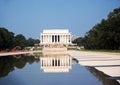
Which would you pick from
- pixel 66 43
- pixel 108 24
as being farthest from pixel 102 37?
pixel 66 43

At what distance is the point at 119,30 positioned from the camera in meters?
51.4

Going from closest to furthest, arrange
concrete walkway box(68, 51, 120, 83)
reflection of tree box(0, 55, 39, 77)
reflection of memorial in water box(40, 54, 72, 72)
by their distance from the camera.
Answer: concrete walkway box(68, 51, 120, 83)
reflection of tree box(0, 55, 39, 77)
reflection of memorial in water box(40, 54, 72, 72)

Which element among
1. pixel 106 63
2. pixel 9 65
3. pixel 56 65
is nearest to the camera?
pixel 106 63

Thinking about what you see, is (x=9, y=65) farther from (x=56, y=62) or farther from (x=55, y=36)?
(x=55, y=36)

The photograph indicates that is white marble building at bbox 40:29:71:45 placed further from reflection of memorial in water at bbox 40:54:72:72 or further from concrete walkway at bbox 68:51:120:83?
reflection of memorial in water at bbox 40:54:72:72

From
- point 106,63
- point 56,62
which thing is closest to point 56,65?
point 106,63

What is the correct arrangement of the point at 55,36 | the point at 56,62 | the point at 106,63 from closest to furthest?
the point at 106,63
the point at 56,62
the point at 55,36

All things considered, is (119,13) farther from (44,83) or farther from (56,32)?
(56,32)

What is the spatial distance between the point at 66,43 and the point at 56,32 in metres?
6.66

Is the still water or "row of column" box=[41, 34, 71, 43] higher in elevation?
"row of column" box=[41, 34, 71, 43]

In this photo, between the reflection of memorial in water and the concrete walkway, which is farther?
the reflection of memorial in water

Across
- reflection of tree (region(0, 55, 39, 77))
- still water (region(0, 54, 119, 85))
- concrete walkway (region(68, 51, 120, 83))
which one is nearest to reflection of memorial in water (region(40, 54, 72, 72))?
still water (region(0, 54, 119, 85))

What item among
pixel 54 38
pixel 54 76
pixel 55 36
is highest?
pixel 55 36

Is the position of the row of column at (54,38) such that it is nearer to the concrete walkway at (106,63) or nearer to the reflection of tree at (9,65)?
the concrete walkway at (106,63)
